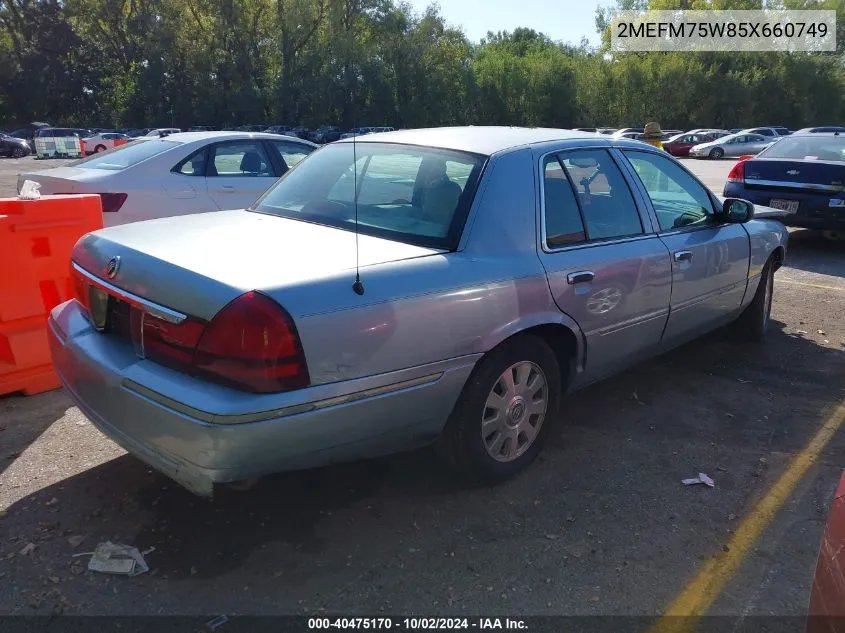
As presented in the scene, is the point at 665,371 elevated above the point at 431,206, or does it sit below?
below

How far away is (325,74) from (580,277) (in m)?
54.7

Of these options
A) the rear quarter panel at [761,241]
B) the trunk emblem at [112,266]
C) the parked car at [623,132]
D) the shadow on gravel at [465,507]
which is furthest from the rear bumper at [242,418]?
the rear quarter panel at [761,241]

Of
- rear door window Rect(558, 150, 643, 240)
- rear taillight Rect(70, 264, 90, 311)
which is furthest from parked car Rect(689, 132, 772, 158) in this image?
rear taillight Rect(70, 264, 90, 311)

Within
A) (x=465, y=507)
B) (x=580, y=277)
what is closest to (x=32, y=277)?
(x=465, y=507)

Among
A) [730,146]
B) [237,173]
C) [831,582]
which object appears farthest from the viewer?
[730,146]

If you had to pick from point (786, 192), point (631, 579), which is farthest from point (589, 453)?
point (786, 192)

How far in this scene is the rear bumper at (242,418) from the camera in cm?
252

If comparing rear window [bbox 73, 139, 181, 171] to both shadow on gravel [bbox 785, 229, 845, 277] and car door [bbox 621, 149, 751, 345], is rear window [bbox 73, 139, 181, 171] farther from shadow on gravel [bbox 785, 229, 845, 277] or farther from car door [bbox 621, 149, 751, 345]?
shadow on gravel [bbox 785, 229, 845, 277]

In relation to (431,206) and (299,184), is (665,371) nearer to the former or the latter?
(431,206)

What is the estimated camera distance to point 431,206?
11.1ft

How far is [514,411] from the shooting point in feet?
11.1

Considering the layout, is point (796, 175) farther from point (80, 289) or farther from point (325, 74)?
point (325, 74)

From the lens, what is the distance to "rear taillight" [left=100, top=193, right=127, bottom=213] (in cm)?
657

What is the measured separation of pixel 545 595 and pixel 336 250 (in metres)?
1.59
